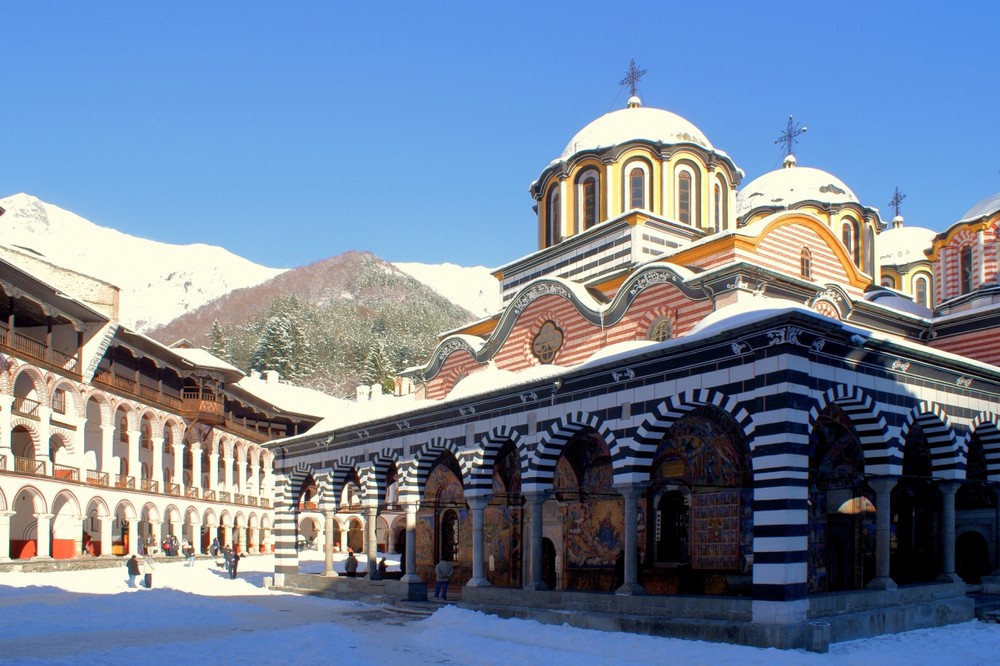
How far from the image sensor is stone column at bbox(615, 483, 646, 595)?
14.9 m

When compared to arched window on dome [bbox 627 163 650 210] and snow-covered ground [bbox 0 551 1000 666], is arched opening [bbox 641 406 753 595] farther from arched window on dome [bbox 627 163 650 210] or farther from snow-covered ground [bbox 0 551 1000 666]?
arched window on dome [bbox 627 163 650 210]

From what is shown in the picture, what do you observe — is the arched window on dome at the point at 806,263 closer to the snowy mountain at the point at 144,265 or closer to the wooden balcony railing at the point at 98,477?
the wooden balcony railing at the point at 98,477

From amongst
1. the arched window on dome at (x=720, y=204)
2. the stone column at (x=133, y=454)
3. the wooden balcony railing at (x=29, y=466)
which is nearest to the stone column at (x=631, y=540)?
the arched window on dome at (x=720, y=204)

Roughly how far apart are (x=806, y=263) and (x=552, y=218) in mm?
6989

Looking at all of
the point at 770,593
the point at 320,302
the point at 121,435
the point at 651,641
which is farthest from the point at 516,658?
the point at 320,302

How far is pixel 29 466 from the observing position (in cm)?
2925

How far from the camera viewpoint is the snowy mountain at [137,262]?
13838 centimetres

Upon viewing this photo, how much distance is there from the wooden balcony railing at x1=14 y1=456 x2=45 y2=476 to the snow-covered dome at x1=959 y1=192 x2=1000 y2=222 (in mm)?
26253

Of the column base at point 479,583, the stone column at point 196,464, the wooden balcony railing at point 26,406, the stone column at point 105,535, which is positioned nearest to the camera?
the column base at point 479,583

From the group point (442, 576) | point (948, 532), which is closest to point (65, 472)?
point (442, 576)

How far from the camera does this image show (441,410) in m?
19.5

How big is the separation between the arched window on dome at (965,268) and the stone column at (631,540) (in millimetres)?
14010

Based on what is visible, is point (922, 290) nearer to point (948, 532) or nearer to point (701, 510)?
point (948, 532)

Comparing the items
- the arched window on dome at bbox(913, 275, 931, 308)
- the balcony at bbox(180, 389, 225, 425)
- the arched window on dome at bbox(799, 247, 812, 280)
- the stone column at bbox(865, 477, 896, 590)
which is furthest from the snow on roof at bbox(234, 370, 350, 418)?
the stone column at bbox(865, 477, 896, 590)
